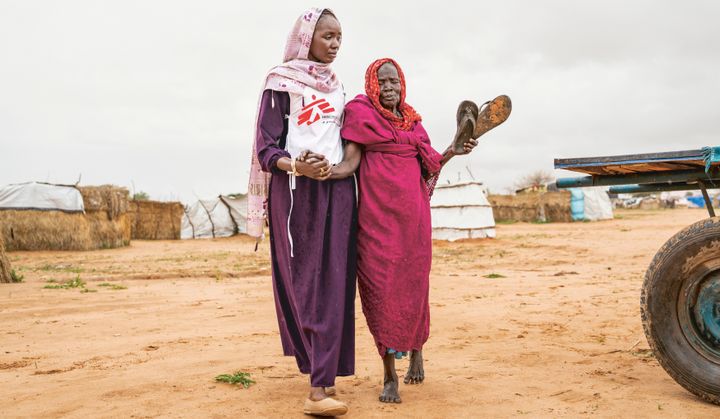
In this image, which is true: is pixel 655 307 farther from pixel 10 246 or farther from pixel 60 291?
pixel 10 246

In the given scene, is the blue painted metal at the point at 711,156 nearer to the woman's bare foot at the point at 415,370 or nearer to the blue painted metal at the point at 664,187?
the blue painted metal at the point at 664,187

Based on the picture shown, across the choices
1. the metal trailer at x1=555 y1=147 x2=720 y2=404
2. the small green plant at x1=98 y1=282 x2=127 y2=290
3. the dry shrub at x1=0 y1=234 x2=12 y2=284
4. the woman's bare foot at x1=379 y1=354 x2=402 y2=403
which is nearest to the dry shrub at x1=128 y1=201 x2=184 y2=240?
the dry shrub at x1=0 y1=234 x2=12 y2=284

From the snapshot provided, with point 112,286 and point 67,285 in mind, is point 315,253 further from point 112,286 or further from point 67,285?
point 67,285

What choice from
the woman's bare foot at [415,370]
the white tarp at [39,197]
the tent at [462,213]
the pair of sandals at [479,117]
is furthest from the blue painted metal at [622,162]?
the white tarp at [39,197]

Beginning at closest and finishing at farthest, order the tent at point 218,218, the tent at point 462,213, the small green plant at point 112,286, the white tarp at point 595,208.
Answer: the small green plant at point 112,286, the tent at point 462,213, the tent at point 218,218, the white tarp at point 595,208

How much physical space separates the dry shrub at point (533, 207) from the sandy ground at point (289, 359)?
23.3 meters

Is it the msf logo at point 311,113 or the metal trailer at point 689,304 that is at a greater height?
the msf logo at point 311,113

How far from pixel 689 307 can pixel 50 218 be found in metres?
17.2

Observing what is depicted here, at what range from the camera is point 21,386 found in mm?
2996

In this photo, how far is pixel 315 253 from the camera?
268cm

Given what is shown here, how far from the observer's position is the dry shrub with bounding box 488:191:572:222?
2977cm

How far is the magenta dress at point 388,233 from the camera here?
9.16 feet

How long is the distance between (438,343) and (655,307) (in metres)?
1.71

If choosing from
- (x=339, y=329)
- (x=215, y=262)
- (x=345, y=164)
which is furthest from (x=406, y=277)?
(x=215, y=262)
